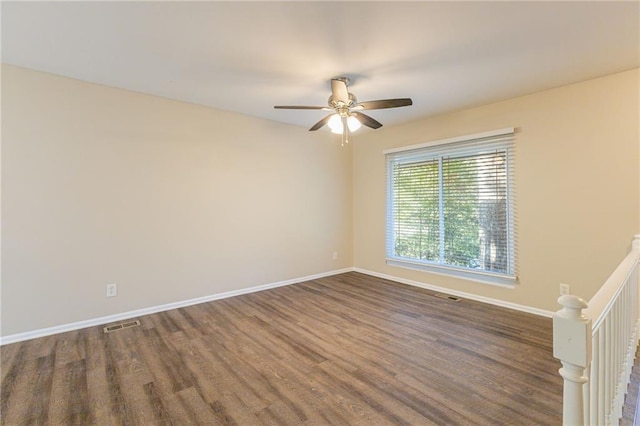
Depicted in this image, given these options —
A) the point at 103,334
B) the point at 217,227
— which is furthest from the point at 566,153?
the point at 103,334

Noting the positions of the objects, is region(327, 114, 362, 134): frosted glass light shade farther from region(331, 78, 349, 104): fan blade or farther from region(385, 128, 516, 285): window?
region(385, 128, 516, 285): window

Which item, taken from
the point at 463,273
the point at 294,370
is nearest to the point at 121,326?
the point at 294,370

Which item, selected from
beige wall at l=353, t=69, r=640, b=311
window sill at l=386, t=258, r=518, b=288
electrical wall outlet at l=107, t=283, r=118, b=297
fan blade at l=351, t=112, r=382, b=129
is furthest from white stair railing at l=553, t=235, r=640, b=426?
electrical wall outlet at l=107, t=283, r=118, b=297

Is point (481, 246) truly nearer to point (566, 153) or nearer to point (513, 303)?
point (513, 303)

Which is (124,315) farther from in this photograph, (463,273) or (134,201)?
(463,273)

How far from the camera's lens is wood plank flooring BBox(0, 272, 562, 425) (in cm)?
178

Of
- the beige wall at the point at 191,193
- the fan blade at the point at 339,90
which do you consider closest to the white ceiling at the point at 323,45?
the fan blade at the point at 339,90

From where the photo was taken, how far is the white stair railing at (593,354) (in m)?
0.88

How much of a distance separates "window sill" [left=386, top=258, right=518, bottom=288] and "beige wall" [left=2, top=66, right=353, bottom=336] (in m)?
1.53

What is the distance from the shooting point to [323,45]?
7.65 feet

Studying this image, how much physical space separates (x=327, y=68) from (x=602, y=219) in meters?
3.04

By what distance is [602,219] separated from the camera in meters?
2.91

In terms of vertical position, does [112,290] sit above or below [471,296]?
above

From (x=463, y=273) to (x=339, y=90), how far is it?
2.87m
